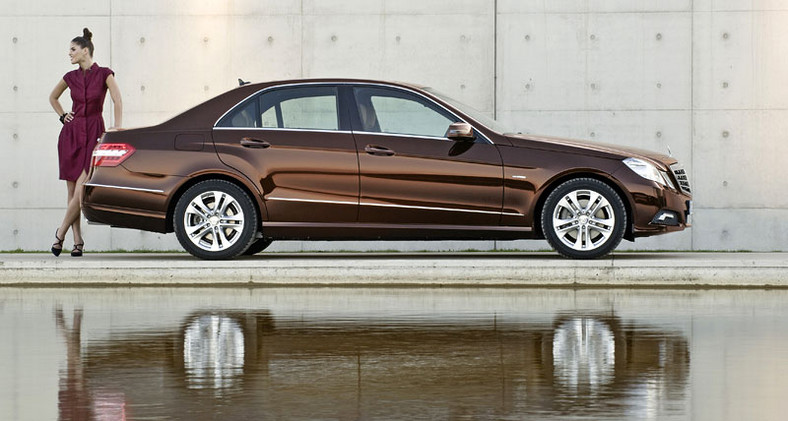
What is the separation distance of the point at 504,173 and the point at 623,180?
41.6 inches

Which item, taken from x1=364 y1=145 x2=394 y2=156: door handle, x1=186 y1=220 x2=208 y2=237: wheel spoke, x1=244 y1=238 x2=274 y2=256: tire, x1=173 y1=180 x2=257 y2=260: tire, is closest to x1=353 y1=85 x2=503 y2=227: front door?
x1=364 y1=145 x2=394 y2=156: door handle

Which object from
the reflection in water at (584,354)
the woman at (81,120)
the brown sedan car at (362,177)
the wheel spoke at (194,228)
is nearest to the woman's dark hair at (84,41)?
the woman at (81,120)

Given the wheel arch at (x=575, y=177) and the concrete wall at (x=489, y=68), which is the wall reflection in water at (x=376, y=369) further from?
the concrete wall at (x=489, y=68)

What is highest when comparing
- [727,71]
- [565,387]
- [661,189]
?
[727,71]

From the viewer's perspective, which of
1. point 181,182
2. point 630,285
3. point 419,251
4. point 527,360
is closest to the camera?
point 527,360

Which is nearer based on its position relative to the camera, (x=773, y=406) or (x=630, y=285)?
(x=773, y=406)

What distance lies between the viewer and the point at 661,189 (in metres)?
12.8

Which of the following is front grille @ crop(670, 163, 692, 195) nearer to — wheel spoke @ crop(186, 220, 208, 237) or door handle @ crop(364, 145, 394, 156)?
door handle @ crop(364, 145, 394, 156)

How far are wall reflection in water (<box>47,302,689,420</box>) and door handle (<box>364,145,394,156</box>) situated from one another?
3237 mm

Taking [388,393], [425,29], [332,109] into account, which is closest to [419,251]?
[425,29]

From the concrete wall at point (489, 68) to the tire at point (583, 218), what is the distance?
160 inches

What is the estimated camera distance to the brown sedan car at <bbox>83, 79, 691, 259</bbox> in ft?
41.8

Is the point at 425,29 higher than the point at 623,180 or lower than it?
higher

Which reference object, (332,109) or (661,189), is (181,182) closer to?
(332,109)
